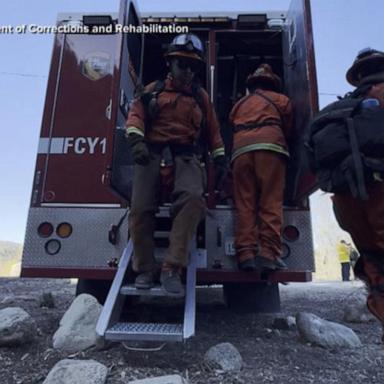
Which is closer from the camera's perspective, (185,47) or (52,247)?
(185,47)

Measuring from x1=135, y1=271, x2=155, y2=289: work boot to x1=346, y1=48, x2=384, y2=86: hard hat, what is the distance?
68.5 inches

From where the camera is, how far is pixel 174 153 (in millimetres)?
2918

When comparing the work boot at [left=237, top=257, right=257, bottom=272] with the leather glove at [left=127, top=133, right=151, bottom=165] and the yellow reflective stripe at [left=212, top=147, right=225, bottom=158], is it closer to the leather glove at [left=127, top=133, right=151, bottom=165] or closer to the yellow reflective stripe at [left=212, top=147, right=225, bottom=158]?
the yellow reflective stripe at [left=212, top=147, right=225, bottom=158]

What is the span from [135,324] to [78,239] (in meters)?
1.18

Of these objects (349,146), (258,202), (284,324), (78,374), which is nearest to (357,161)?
(349,146)

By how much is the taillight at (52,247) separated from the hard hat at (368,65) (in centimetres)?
256

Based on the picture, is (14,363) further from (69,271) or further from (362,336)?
(362,336)

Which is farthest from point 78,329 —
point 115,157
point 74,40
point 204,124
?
point 74,40

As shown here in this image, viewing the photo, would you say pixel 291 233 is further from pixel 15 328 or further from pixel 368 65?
pixel 15 328

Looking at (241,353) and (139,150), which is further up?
(139,150)

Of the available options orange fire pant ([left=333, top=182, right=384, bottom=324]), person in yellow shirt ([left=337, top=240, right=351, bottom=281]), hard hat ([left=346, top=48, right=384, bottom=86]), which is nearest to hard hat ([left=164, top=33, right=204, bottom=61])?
hard hat ([left=346, top=48, right=384, bottom=86])

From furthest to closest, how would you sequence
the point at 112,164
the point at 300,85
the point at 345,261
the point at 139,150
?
the point at 345,261, the point at 300,85, the point at 112,164, the point at 139,150

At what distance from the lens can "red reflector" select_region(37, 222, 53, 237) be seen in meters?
3.46

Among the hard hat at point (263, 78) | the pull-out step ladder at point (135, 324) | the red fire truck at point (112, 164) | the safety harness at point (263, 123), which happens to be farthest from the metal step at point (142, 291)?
the hard hat at point (263, 78)
